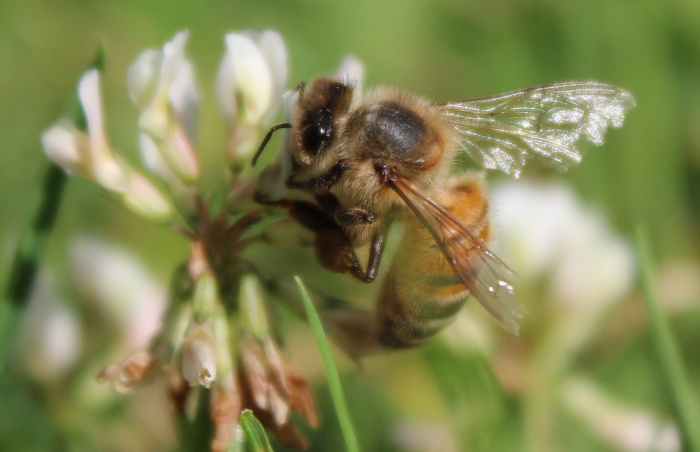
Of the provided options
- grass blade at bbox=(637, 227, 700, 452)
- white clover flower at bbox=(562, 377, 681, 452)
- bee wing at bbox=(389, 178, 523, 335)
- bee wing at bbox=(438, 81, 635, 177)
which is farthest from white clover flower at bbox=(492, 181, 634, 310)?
bee wing at bbox=(389, 178, 523, 335)

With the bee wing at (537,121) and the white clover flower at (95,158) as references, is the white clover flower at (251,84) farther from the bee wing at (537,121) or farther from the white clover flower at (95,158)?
the bee wing at (537,121)

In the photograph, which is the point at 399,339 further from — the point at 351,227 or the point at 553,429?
the point at 553,429

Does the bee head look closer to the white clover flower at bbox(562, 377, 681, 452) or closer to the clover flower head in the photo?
the clover flower head

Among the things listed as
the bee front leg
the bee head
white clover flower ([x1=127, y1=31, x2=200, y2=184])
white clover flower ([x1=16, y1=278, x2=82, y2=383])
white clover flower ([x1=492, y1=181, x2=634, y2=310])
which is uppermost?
the bee head

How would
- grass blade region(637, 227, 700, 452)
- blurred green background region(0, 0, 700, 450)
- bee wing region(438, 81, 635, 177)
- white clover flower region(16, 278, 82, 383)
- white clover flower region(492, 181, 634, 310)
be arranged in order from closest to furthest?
grass blade region(637, 227, 700, 452) → bee wing region(438, 81, 635, 177) → white clover flower region(16, 278, 82, 383) → white clover flower region(492, 181, 634, 310) → blurred green background region(0, 0, 700, 450)

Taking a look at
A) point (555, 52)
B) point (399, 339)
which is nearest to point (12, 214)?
point (399, 339)

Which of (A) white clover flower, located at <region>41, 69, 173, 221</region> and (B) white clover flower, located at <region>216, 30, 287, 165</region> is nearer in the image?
(A) white clover flower, located at <region>41, 69, 173, 221</region>
